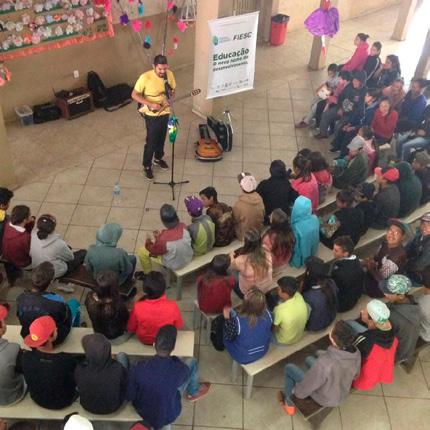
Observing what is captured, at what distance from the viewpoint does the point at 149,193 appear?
6.45 meters

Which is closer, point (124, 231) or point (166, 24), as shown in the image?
point (124, 231)

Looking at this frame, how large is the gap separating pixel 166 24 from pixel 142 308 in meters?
6.20

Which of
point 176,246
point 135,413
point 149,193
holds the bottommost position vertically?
point 149,193

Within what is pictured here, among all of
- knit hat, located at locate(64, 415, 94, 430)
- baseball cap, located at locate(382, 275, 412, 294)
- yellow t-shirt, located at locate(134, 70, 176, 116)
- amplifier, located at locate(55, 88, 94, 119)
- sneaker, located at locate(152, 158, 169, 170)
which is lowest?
sneaker, located at locate(152, 158, 169, 170)

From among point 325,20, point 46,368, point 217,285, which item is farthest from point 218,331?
point 325,20

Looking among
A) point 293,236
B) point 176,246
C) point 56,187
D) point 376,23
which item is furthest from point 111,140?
point 376,23

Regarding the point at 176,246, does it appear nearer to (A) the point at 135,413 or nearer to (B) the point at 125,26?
(A) the point at 135,413

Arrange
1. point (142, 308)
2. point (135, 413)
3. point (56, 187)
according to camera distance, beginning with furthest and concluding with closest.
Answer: point (56, 187) < point (142, 308) < point (135, 413)

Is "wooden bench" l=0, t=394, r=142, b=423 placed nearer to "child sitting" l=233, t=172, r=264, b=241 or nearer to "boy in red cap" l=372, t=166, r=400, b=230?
"child sitting" l=233, t=172, r=264, b=241

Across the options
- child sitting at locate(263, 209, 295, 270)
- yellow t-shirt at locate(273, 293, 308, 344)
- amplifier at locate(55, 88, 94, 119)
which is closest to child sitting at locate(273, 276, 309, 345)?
yellow t-shirt at locate(273, 293, 308, 344)

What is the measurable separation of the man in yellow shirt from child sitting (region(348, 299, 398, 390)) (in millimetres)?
3583

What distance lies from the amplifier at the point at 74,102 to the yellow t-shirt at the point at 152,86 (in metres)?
2.20

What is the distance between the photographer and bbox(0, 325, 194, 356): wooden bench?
3.93 metres

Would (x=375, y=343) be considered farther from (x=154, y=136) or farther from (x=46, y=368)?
(x=154, y=136)
